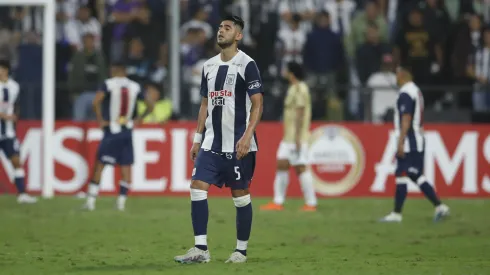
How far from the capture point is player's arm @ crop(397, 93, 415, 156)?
16.0 meters

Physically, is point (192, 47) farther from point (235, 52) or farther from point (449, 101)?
point (235, 52)

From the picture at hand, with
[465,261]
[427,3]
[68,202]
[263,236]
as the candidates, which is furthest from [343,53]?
[465,261]

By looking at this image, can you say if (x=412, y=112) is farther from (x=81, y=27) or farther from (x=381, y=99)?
(x=81, y=27)

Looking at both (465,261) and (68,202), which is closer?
(465,261)

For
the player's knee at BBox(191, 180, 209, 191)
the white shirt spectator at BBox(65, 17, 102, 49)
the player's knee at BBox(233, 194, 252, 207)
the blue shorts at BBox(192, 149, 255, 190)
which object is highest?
the white shirt spectator at BBox(65, 17, 102, 49)

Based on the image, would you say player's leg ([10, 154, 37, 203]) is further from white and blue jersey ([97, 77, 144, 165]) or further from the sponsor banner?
white and blue jersey ([97, 77, 144, 165])

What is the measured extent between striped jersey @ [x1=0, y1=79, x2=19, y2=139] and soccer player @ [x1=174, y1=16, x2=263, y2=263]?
927 cm

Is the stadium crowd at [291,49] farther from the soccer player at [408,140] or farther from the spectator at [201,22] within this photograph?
the soccer player at [408,140]

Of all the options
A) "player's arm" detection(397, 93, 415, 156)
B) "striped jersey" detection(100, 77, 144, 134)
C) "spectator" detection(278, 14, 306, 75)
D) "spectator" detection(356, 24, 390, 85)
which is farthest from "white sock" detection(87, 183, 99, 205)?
"spectator" detection(356, 24, 390, 85)

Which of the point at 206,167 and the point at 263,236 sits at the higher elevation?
the point at 206,167

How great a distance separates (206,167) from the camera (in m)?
10.6

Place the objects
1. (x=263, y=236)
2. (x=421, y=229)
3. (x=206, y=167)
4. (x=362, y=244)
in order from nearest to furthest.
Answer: (x=206, y=167)
(x=362, y=244)
(x=263, y=236)
(x=421, y=229)

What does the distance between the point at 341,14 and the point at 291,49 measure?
4.97 ft

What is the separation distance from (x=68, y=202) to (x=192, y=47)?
4943 millimetres
